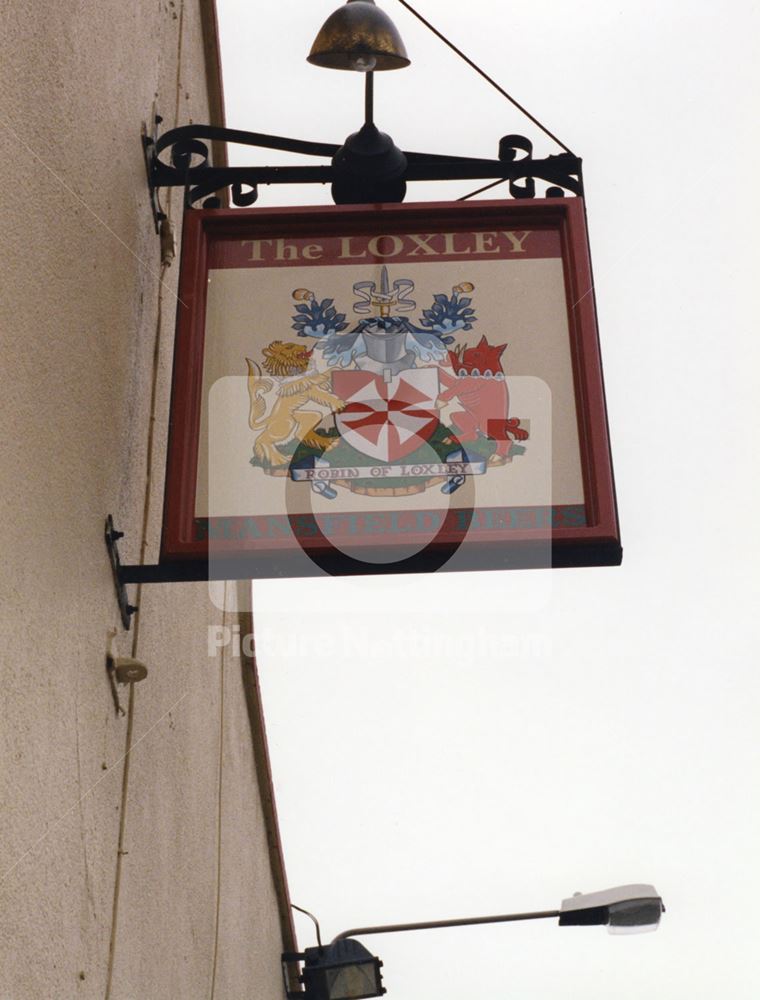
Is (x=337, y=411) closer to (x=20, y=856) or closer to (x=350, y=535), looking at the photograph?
(x=350, y=535)

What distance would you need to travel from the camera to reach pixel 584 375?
383 centimetres

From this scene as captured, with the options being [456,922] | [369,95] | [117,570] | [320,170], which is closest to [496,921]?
[456,922]

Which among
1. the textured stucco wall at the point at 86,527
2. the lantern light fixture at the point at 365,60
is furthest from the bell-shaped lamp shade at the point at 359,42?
the textured stucco wall at the point at 86,527

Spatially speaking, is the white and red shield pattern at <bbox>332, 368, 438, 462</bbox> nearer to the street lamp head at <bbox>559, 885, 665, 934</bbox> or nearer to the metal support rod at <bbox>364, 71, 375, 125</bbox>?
the metal support rod at <bbox>364, 71, 375, 125</bbox>

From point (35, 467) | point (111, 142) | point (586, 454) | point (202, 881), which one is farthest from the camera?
point (202, 881)

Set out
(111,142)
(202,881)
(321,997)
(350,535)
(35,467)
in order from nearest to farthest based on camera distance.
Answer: (35,467)
(350,535)
(111,142)
(202,881)
(321,997)

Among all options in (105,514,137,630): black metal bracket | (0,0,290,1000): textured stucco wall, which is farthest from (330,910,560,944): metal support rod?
(105,514,137,630): black metal bracket

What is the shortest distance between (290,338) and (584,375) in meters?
0.84

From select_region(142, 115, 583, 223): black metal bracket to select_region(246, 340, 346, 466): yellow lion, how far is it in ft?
2.25

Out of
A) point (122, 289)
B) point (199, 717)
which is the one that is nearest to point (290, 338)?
point (122, 289)

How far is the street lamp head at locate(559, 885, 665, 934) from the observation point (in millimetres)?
7145

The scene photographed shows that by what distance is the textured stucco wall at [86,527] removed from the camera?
2.98m

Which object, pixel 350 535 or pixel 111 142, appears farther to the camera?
pixel 111 142

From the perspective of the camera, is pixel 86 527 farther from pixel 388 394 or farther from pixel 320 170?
pixel 320 170
